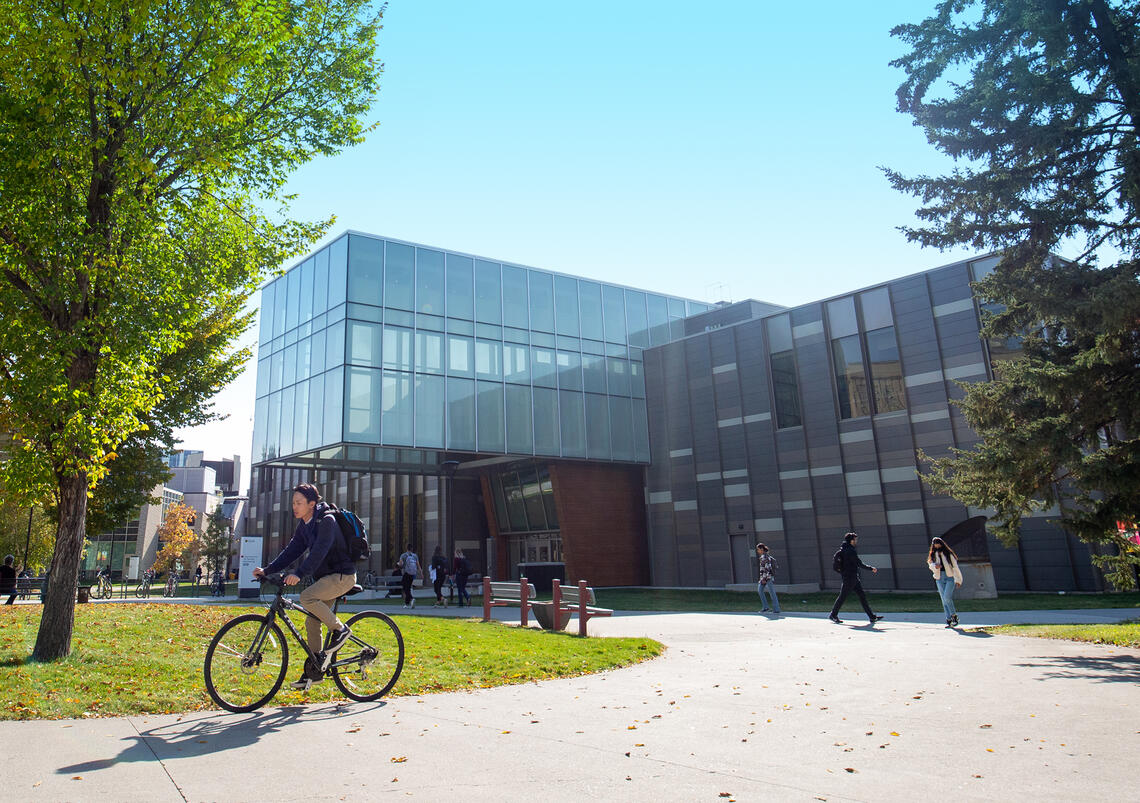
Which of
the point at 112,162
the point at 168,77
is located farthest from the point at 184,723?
the point at 168,77

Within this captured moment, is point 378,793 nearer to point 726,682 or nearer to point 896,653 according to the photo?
point 726,682

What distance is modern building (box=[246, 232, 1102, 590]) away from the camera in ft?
94.5

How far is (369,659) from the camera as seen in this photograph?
23.4ft

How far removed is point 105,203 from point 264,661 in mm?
7224

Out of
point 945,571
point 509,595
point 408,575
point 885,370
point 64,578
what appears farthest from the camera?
point 885,370

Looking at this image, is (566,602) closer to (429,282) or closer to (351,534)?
(351,534)

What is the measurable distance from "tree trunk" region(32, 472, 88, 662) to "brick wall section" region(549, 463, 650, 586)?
2792 centimetres

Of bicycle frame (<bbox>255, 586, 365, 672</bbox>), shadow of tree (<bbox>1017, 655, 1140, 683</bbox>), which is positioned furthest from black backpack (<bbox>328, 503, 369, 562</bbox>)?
shadow of tree (<bbox>1017, 655, 1140, 683</bbox>)

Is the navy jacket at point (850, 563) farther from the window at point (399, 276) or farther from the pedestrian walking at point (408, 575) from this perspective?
the window at point (399, 276)

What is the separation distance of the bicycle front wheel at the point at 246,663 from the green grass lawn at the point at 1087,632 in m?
11.2

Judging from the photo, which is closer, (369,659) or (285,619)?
(285,619)

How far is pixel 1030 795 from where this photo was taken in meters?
4.04

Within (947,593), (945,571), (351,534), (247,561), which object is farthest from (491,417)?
(351,534)

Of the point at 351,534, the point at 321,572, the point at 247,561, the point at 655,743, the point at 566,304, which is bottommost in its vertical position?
the point at 655,743
